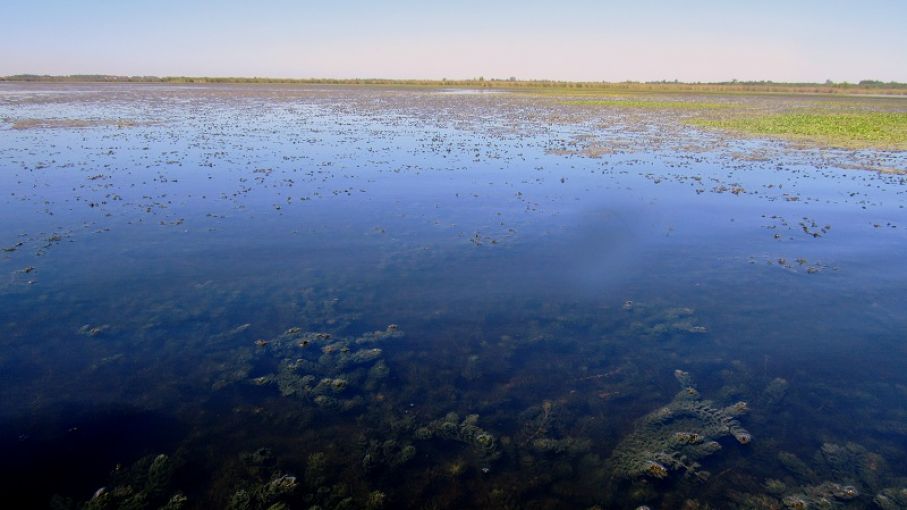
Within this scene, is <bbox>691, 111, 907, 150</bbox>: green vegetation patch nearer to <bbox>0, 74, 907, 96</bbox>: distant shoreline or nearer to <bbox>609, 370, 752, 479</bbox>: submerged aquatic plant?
<bbox>609, 370, 752, 479</bbox>: submerged aquatic plant

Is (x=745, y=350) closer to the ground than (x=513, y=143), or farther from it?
closer to the ground

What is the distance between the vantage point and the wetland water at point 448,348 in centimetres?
568

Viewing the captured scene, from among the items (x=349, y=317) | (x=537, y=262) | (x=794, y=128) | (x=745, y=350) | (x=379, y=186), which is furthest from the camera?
(x=794, y=128)

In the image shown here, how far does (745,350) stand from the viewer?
8.21 metres

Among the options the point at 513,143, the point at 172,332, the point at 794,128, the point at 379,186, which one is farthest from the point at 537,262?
the point at 794,128

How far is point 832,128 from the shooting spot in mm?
36938

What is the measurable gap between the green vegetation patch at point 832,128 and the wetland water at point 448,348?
17.2 m

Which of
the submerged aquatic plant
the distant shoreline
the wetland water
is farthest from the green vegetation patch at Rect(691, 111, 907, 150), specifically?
the distant shoreline

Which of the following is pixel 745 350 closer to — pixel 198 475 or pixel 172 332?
pixel 198 475

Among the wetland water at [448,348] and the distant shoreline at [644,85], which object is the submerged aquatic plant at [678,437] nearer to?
the wetland water at [448,348]

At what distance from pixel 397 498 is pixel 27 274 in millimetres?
9493

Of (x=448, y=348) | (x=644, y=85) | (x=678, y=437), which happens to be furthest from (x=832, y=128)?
(x=644, y=85)

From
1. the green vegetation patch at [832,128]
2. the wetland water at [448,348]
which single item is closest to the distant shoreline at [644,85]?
the green vegetation patch at [832,128]

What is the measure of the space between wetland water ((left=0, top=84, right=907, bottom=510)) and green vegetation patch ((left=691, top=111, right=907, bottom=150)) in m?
17.2
